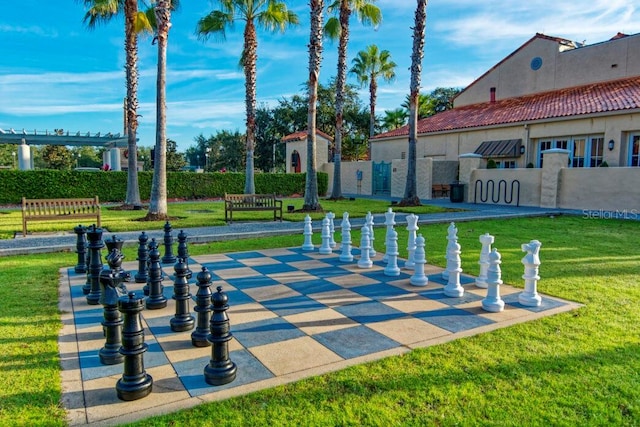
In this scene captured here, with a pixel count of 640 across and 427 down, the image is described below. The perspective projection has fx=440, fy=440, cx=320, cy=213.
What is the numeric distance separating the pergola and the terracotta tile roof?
65.2ft

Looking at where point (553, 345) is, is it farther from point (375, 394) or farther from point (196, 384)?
point (196, 384)

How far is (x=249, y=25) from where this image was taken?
2253cm

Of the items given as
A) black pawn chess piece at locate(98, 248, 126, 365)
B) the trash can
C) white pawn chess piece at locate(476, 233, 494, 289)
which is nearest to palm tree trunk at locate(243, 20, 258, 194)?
the trash can

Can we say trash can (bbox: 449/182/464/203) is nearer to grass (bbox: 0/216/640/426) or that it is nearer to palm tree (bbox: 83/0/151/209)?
palm tree (bbox: 83/0/151/209)

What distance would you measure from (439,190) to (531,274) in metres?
19.9

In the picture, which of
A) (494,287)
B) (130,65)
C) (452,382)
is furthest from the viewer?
(130,65)

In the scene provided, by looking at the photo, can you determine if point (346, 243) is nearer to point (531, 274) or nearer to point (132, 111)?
point (531, 274)

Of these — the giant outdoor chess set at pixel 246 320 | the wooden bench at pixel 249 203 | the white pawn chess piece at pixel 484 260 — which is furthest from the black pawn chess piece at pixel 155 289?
the wooden bench at pixel 249 203

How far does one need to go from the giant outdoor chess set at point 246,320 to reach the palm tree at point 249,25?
639 inches

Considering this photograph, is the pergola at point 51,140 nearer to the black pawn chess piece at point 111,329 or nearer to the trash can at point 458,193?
the trash can at point 458,193

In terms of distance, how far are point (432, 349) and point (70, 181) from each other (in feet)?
73.2

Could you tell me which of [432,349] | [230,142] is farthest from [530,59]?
[230,142]

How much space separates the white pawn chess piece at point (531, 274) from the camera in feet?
16.4

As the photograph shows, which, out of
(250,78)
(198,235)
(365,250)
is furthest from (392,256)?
(250,78)
